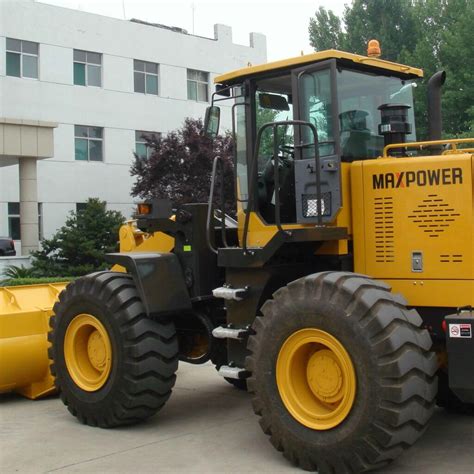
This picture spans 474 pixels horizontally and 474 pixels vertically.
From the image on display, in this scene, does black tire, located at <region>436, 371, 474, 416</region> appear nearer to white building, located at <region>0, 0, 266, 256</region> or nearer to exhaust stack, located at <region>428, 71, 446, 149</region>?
exhaust stack, located at <region>428, 71, 446, 149</region>

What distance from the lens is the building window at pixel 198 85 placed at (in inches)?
1257

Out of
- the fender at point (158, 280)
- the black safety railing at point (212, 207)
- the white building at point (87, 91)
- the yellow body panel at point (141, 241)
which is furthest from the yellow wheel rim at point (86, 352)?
the white building at point (87, 91)

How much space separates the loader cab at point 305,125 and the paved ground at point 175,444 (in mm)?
1834

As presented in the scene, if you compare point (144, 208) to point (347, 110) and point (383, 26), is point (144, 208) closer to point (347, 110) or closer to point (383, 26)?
point (347, 110)

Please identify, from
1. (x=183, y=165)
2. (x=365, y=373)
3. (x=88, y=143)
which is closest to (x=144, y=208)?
(x=365, y=373)

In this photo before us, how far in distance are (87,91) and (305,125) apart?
24.4m


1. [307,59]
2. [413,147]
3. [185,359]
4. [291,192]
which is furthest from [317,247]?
[185,359]

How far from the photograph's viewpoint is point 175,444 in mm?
5703

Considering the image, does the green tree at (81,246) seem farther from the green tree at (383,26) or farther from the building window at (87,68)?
the green tree at (383,26)

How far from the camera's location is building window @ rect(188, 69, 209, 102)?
31.9 m

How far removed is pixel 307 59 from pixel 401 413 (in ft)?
9.37

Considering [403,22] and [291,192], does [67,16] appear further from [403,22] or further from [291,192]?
[291,192]

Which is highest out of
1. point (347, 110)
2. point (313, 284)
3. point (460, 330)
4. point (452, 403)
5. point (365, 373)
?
point (347, 110)

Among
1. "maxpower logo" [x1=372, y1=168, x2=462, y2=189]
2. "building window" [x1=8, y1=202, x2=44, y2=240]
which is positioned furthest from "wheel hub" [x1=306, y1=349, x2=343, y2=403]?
"building window" [x1=8, y1=202, x2=44, y2=240]
